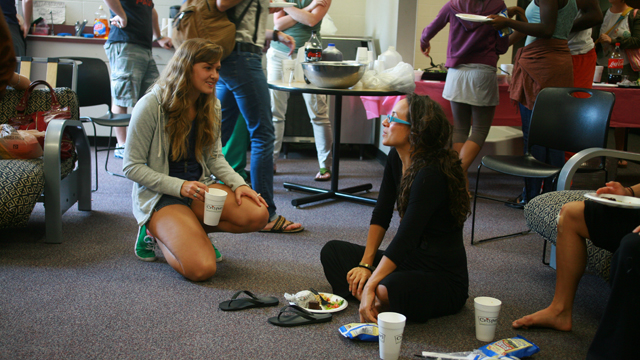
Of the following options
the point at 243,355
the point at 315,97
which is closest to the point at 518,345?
the point at 243,355

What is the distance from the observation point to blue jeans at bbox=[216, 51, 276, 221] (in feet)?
8.83

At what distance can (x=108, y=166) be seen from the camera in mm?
4281

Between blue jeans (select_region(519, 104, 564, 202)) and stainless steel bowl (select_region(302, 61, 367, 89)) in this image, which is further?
blue jeans (select_region(519, 104, 564, 202))

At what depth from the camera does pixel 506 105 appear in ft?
13.5

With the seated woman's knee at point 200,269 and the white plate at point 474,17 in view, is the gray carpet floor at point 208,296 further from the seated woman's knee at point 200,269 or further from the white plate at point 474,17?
the white plate at point 474,17

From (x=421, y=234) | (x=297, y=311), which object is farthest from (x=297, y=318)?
(x=421, y=234)

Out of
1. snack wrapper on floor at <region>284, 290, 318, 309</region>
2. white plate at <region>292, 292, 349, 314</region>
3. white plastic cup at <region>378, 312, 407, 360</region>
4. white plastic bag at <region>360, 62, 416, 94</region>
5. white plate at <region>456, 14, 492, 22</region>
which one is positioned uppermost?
white plate at <region>456, 14, 492, 22</region>

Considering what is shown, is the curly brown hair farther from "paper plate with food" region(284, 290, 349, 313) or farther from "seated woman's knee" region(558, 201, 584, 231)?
"paper plate with food" region(284, 290, 349, 313)

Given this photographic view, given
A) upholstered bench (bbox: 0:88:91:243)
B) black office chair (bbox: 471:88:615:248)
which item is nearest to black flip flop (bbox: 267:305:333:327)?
black office chair (bbox: 471:88:615:248)

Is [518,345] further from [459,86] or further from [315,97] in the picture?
[315,97]

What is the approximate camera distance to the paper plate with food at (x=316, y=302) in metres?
1.89

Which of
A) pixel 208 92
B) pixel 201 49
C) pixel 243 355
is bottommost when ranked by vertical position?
pixel 243 355

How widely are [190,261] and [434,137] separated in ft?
3.57

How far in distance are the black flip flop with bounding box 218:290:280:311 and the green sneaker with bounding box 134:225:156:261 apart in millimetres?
602
